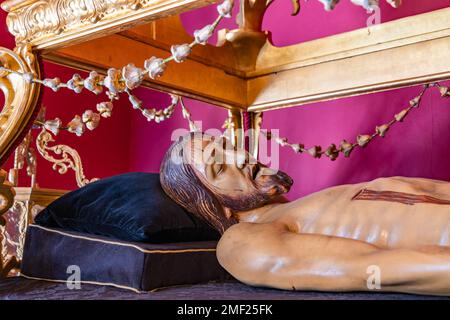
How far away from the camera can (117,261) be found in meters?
1.03

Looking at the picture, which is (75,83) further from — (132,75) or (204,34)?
(204,34)

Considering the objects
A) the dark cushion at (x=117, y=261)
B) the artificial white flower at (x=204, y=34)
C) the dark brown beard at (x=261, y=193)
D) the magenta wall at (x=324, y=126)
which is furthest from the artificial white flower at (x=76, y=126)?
the magenta wall at (x=324, y=126)

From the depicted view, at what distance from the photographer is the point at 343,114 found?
2000 mm

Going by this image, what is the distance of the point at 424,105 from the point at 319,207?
2.67 feet

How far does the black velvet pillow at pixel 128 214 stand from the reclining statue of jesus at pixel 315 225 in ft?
0.17

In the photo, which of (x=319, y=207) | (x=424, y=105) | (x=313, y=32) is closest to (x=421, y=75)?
(x=424, y=105)

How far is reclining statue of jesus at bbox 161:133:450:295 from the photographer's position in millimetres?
849

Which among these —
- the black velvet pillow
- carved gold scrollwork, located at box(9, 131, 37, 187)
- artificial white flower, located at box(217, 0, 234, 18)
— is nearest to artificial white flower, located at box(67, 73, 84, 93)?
the black velvet pillow

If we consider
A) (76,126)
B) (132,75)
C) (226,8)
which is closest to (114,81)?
(132,75)

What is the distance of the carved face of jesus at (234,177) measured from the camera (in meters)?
1.22

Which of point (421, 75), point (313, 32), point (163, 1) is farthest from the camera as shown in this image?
point (313, 32)
